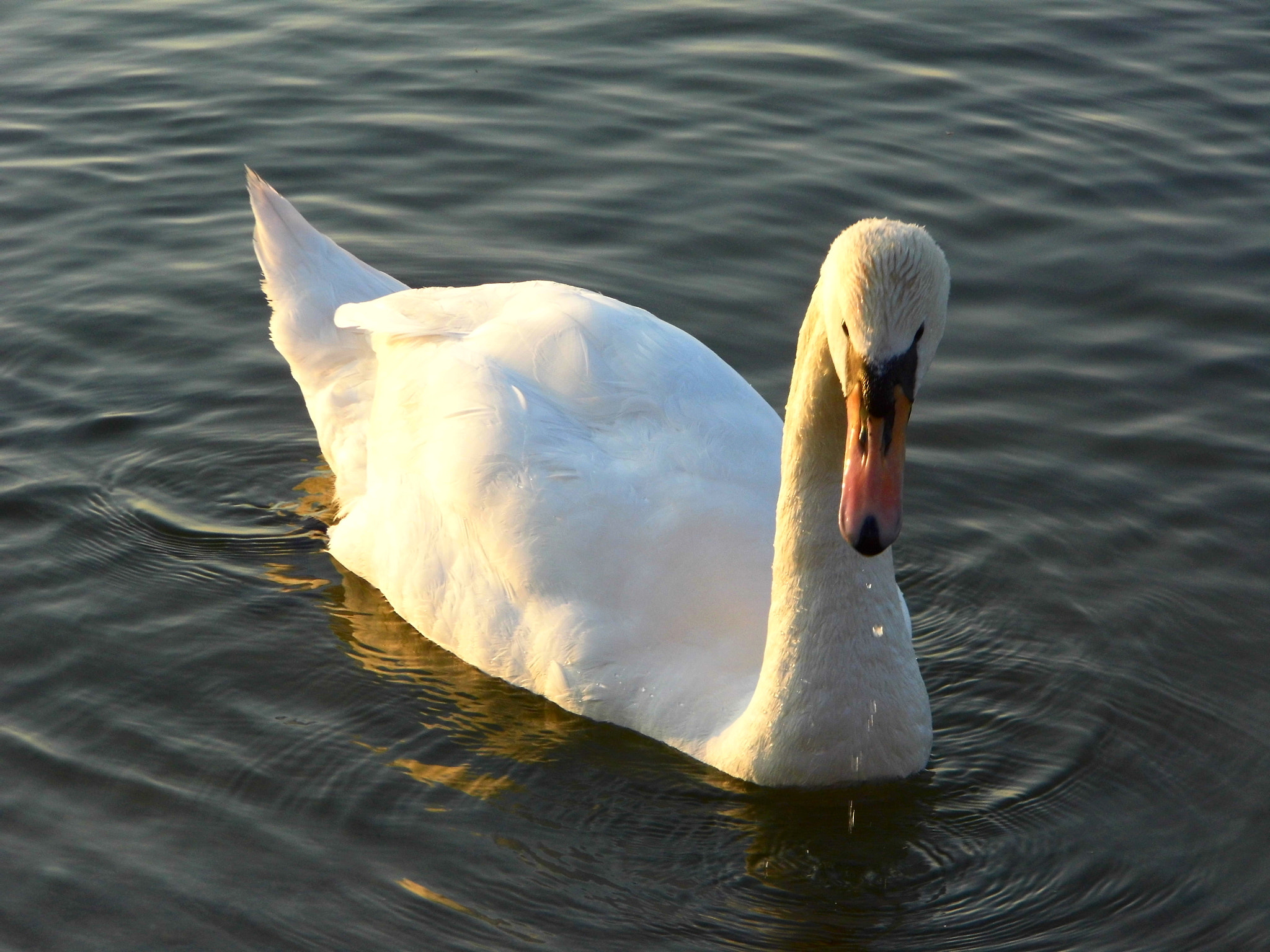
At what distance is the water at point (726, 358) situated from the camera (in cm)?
584

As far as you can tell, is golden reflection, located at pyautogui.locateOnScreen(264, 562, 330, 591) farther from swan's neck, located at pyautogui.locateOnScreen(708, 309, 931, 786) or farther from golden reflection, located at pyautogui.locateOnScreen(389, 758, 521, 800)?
swan's neck, located at pyautogui.locateOnScreen(708, 309, 931, 786)

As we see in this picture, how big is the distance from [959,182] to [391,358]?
4.61 meters

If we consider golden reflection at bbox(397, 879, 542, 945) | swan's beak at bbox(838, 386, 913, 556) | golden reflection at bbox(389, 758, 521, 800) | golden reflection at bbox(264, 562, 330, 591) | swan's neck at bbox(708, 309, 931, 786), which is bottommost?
golden reflection at bbox(397, 879, 542, 945)

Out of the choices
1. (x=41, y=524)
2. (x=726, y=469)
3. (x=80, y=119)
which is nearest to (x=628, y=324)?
(x=726, y=469)

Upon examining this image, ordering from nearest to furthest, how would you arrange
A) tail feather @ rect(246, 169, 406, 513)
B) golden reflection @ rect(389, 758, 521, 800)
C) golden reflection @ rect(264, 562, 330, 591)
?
golden reflection @ rect(389, 758, 521, 800) < golden reflection @ rect(264, 562, 330, 591) < tail feather @ rect(246, 169, 406, 513)

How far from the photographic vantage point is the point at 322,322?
329 inches

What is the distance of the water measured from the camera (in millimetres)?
5844

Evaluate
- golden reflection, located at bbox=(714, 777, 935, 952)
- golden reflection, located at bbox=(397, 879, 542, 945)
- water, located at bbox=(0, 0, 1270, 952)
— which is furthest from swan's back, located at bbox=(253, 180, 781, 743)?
golden reflection, located at bbox=(397, 879, 542, 945)

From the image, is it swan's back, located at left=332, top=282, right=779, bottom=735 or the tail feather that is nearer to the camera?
swan's back, located at left=332, top=282, right=779, bottom=735

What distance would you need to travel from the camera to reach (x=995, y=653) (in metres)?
7.08

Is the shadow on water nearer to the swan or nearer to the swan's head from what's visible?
the swan

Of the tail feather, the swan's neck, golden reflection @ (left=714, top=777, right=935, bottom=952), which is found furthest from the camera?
the tail feather

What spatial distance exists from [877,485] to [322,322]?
13.5 feet

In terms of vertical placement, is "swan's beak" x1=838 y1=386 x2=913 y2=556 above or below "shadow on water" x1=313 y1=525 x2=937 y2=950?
above
